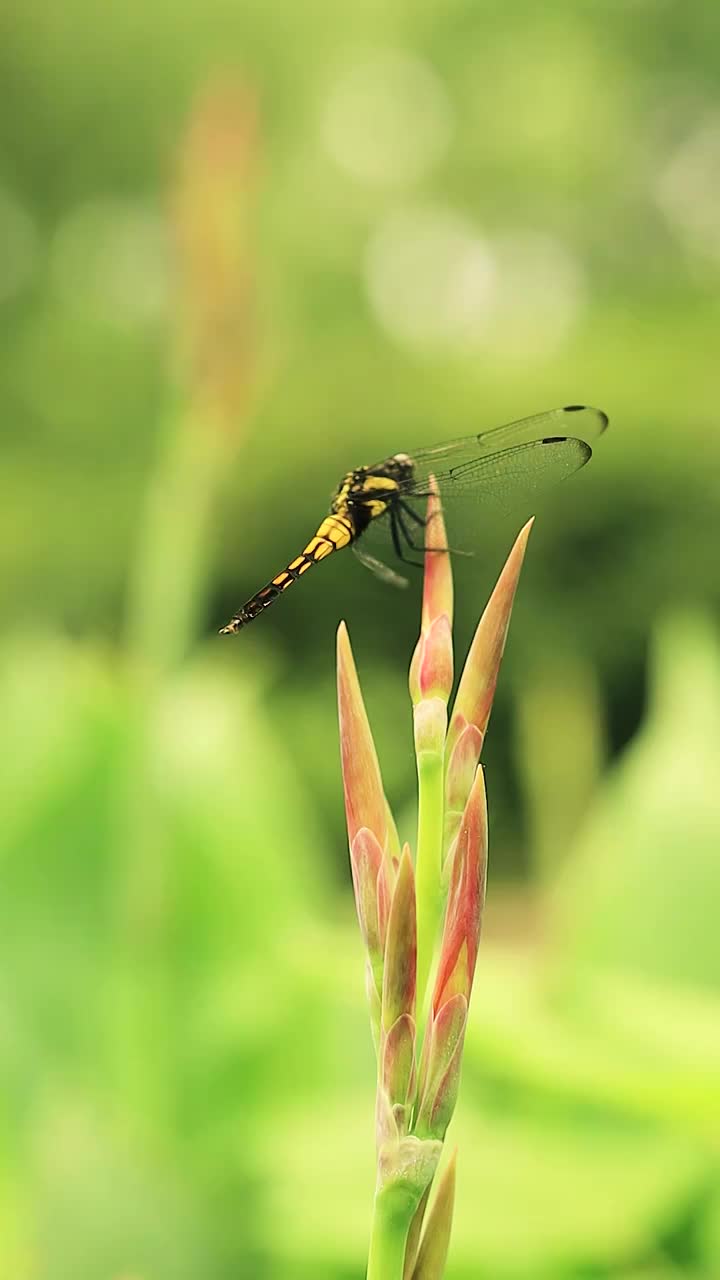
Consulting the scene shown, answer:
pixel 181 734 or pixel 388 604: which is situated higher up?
pixel 388 604

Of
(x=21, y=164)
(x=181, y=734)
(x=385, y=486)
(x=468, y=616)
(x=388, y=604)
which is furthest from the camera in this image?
(x=21, y=164)

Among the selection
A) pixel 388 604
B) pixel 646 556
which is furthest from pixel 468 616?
pixel 646 556

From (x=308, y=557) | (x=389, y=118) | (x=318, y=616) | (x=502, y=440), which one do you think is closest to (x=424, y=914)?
(x=308, y=557)

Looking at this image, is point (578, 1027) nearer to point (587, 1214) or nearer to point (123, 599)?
point (587, 1214)

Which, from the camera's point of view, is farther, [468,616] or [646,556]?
[646,556]

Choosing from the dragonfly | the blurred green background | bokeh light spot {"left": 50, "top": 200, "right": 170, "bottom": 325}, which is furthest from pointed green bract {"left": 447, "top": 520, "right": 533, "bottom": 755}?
bokeh light spot {"left": 50, "top": 200, "right": 170, "bottom": 325}

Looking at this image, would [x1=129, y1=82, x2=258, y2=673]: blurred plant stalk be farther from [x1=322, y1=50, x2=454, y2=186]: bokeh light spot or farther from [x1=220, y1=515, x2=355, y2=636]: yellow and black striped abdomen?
[x1=322, y1=50, x2=454, y2=186]: bokeh light spot
